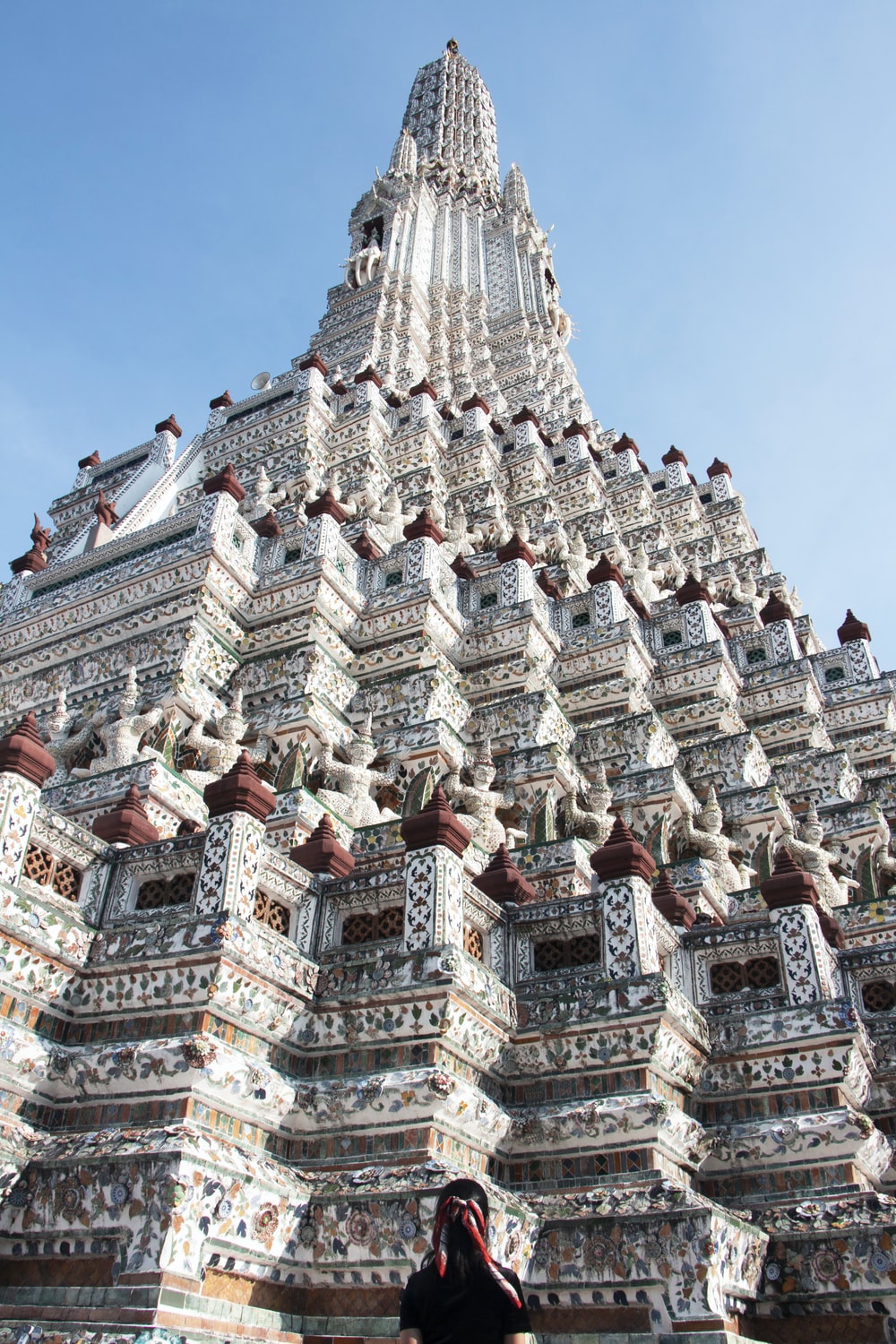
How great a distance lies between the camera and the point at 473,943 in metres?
8.38

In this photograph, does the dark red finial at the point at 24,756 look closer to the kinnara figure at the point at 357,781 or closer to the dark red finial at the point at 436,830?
the dark red finial at the point at 436,830

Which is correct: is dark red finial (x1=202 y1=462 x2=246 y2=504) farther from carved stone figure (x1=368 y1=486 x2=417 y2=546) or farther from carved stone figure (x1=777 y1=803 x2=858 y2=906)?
carved stone figure (x1=777 y1=803 x2=858 y2=906)

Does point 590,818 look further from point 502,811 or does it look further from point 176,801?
point 176,801

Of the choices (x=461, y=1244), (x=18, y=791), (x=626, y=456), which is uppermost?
(x=626, y=456)

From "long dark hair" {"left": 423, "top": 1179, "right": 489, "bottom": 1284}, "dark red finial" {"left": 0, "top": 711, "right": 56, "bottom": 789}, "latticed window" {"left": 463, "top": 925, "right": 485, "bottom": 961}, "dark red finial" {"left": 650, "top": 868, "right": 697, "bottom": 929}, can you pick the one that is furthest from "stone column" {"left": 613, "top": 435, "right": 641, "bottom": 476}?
"long dark hair" {"left": 423, "top": 1179, "right": 489, "bottom": 1284}

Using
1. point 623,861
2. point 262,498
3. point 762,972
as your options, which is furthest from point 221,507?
point 762,972

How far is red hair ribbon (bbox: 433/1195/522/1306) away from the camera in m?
3.83

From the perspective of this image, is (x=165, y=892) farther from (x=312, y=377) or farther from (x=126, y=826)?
(x=312, y=377)

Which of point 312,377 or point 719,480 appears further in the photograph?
point 719,480

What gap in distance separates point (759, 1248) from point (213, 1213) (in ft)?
10.7

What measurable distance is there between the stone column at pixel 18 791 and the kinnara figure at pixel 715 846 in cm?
701

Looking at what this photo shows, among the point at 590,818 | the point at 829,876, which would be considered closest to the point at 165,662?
the point at 590,818

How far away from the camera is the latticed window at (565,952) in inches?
331

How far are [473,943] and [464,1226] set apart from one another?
177 inches
